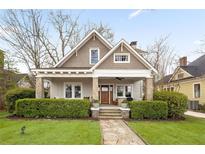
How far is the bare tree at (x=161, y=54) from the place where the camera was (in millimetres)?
31938

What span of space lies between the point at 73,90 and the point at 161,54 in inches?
657

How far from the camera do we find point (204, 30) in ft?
78.4

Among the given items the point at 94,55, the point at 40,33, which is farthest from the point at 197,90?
the point at 40,33

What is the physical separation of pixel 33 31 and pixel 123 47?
13.9 meters

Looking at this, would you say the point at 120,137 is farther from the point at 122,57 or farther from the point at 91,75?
the point at 122,57

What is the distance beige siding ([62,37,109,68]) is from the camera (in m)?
19.8

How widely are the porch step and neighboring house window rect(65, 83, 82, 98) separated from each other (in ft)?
14.0

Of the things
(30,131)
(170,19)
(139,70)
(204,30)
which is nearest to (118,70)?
(139,70)

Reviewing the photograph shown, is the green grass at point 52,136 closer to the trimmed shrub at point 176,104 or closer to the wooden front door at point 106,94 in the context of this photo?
the trimmed shrub at point 176,104

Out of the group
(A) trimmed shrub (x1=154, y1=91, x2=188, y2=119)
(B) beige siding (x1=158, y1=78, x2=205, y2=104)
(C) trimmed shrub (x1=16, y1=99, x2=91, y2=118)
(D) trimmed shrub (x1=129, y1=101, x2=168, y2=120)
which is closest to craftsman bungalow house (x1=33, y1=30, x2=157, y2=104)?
(A) trimmed shrub (x1=154, y1=91, x2=188, y2=119)

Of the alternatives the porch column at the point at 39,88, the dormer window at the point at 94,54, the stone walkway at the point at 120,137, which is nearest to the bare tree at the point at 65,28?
the dormer window at the point at 94,54

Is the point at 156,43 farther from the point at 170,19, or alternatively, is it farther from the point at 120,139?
the point at 120,139

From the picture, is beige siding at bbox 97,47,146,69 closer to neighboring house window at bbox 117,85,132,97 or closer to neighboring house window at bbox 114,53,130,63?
neighboring house window at bbox 114,53,130,63

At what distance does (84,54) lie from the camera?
1984 cm
